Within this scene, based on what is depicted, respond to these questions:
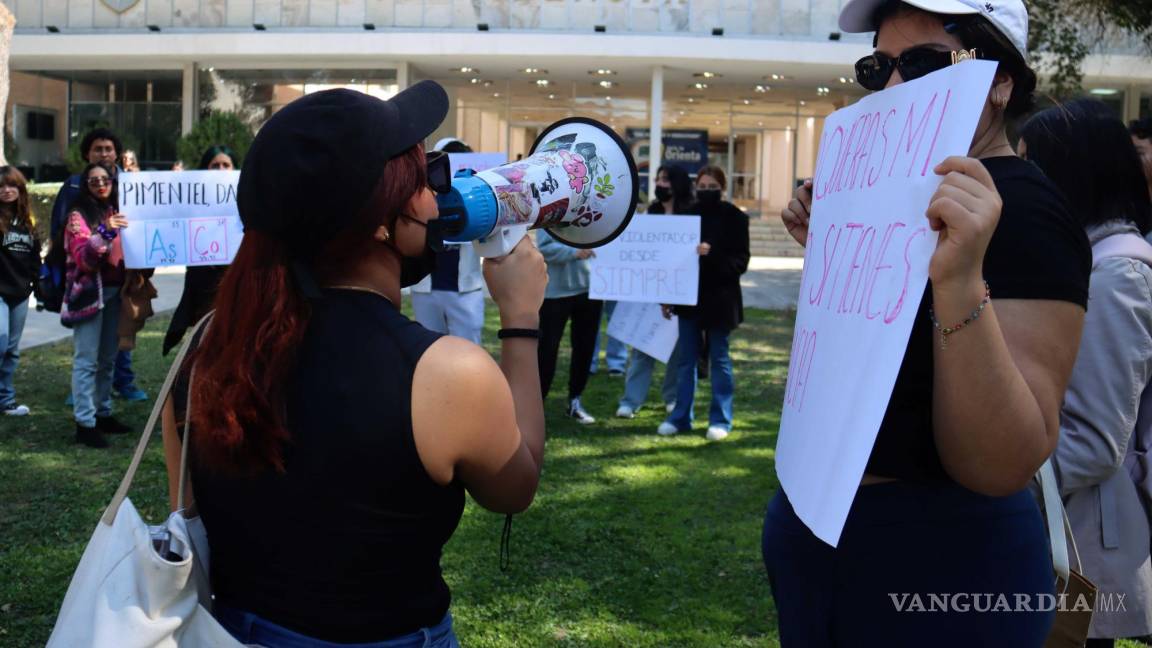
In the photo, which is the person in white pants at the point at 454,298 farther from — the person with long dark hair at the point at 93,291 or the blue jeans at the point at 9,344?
the blue jeans at the point at 9,344

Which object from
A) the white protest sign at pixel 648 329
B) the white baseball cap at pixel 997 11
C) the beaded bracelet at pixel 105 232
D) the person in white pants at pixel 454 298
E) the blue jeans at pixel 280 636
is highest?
the white baseball cap at pixel 997 11

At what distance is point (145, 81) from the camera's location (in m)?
28.8

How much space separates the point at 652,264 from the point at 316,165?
645cm

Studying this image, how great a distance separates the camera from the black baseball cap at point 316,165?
1.64m

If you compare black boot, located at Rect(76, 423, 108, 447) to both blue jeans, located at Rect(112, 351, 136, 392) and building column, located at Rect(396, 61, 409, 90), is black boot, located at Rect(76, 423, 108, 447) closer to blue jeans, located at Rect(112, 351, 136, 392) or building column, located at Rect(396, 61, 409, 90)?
blue jeans, located at Rect(112, 351, 136, 392)

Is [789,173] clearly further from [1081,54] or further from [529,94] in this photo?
[1081,54]

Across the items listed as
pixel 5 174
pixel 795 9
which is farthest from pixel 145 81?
pixel 5 174

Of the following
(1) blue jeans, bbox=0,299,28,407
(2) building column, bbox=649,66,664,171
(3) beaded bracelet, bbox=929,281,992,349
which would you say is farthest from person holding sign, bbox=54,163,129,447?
(2) building column, bbox=649,66,664,171

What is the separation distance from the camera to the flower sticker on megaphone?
2.06 m

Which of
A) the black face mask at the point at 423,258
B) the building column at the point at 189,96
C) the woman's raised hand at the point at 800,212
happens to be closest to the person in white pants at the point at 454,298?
the woman's raised hand at the point at 800,212

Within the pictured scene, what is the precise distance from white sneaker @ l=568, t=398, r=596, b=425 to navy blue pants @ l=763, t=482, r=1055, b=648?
20.8ft

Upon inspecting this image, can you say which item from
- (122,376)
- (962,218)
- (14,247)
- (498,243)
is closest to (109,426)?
(122,376)

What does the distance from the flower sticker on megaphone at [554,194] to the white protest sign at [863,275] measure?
2.02 feet

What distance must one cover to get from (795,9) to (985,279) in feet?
81.2
